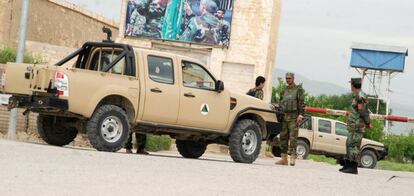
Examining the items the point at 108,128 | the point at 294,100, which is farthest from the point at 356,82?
the point at 108,128

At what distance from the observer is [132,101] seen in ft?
51.5

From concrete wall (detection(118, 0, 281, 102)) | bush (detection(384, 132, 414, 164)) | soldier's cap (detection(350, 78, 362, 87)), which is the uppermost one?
concrete wall (detection(118, 0, 281, 102))

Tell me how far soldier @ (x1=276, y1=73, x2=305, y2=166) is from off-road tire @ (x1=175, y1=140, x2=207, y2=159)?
64.6 inches

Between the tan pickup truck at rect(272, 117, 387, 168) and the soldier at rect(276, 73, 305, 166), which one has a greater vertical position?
the soldier at rect(276, 73, 305, 166)

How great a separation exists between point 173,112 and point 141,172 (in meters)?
4.70

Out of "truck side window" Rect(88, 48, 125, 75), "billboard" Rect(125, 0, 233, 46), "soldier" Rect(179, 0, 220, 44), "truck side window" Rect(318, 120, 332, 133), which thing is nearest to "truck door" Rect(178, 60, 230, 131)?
"truck side window" Rect(88, 48, 125, 75)

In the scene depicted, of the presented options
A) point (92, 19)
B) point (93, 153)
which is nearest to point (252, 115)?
point (93, 153)

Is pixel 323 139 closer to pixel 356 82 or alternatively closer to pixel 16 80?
pixel 356 82

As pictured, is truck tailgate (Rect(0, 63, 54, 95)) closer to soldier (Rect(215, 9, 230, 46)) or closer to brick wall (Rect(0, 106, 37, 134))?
brick wall (Rect(0, 106, 37, 134))

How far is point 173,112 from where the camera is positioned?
16281 mm

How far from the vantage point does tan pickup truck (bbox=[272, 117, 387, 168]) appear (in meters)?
32.0

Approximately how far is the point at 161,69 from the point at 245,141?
2.22 metres

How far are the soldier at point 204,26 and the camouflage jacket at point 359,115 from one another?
2104 cm

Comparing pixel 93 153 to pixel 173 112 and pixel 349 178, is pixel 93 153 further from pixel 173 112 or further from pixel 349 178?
Result: pixel 349 178
